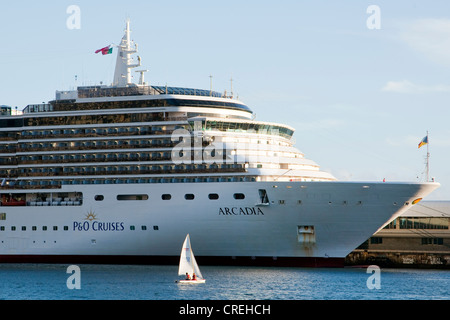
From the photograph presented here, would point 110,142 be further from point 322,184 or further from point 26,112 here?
point 322,184

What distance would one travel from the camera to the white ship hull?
189 ft

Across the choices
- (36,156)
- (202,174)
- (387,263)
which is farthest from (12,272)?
(387,263)

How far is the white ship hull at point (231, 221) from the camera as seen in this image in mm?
57594

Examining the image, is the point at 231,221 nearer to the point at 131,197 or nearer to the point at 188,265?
the point at 188,265

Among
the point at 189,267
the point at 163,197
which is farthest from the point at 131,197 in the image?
the point at 189,267

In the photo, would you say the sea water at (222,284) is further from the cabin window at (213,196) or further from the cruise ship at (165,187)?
the cabin window at (213,196)

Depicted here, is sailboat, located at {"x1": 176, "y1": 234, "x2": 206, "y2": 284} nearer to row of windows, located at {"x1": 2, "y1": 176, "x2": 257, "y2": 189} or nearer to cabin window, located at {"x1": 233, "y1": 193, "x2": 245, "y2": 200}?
cabin window, located at {"x1": 233, "y1": 193, "x2": 245, "y2": 200}

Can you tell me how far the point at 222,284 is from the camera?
50688mm

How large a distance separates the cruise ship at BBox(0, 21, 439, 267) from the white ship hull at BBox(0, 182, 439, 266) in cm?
7

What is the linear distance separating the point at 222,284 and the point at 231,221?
27.7ft

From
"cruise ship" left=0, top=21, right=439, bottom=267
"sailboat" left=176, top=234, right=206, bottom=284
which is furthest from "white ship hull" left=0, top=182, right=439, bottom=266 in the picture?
"sailboat" left=176, top=234, right=206, bottom=284

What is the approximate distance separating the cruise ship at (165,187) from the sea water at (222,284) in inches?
61.9

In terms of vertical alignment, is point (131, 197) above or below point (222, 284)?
above

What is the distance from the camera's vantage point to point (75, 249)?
62.8m
